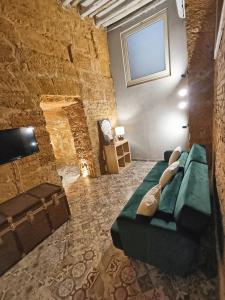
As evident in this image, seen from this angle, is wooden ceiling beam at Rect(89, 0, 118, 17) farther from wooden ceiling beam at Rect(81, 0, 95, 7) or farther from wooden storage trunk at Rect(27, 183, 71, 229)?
wooden storage trunk at Rect(27, 183, 71, 229)

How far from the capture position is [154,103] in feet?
14.1

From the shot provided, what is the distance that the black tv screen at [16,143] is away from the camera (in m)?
2.39

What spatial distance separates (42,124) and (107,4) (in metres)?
3.13

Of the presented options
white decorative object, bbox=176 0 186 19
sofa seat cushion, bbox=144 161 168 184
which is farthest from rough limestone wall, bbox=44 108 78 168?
white decorative object, bbox=176 0 186 19

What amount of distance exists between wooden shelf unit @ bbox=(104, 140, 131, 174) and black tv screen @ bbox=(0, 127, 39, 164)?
188 cm

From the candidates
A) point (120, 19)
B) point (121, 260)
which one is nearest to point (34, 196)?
point (121, 260)

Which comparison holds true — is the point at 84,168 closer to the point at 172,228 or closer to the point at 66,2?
the point at 172,228

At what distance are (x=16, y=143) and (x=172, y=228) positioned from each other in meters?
2.46

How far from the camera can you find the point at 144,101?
14.6ft

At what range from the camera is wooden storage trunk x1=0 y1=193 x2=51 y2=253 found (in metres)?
2.01

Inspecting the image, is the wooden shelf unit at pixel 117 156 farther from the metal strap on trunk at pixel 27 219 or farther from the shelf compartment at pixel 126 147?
the metal strap on trunk at pixel 27 219

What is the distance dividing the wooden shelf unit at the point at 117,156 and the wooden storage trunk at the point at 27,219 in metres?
2.22

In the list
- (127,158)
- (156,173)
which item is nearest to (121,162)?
(127,158)

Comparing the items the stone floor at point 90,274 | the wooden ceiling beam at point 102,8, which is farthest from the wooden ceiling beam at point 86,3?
the stone floor at point 90,274
